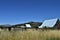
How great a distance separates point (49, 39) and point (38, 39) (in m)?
0.64

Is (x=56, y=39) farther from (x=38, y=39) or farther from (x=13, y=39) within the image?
(x=13, y=39)

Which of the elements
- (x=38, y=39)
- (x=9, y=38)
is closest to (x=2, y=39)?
(x=9, y=38)

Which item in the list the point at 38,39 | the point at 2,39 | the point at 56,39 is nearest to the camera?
the point at 2,39

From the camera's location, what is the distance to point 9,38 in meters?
6.89

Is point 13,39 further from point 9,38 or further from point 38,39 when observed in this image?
point 38,39

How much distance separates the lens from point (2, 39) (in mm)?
6730

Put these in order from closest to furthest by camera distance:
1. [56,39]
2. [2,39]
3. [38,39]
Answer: [2,39], [38,39], [56,39]

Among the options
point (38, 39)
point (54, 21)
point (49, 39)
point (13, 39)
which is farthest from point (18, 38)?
point (54, 21)

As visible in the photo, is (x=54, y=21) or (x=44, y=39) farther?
(x=54, y=21)

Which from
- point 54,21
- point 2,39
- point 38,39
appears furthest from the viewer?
point 54,21

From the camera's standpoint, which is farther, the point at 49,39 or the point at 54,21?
the point at 54,21

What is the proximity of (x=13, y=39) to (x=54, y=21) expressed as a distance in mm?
32765

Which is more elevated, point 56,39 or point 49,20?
point 49,20

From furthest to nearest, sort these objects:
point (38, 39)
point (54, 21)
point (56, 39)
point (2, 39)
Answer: point (54, 21) → point (56, 39) → point (38, 39) → point (2, 39)
